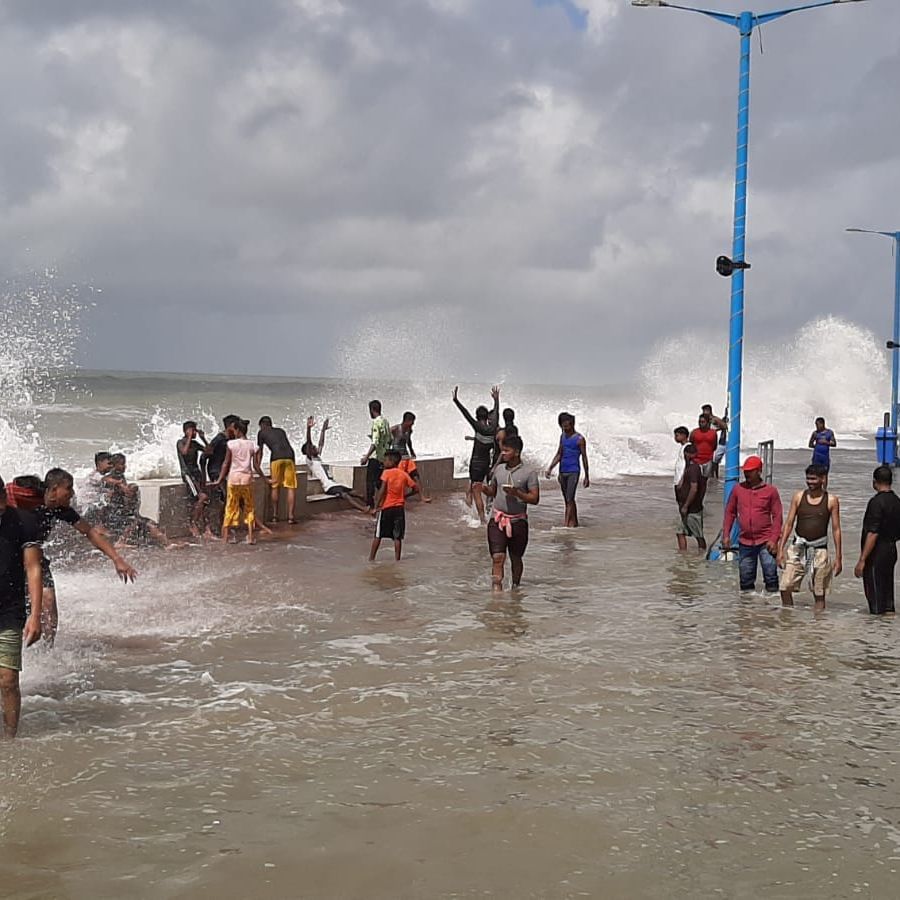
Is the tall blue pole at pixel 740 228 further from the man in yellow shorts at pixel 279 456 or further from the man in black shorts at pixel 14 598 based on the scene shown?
the man in black shorts at pixel 14 598

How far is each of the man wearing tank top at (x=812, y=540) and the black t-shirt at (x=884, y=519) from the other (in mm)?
348

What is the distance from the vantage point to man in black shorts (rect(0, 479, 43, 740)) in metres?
6.31

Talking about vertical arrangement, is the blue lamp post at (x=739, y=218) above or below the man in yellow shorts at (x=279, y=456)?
above

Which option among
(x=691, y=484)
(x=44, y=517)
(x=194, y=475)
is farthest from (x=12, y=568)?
(x=691, y=484)

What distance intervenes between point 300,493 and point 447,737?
11285 mm

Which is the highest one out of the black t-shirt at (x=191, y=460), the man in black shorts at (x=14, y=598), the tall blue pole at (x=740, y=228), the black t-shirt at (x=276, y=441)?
the tall blue pole at (x=740, y=228)

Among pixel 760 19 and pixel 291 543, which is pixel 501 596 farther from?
pixel 760 19

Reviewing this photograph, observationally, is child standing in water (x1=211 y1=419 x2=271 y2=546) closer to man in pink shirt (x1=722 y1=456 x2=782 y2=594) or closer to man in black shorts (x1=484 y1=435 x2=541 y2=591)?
man in black shorts (x1=484 y1=435 x2=541 y2=591)

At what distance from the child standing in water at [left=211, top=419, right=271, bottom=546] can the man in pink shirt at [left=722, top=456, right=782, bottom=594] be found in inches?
260

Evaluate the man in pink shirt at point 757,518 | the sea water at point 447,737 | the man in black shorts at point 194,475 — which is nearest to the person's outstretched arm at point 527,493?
the sea water at point 447,737

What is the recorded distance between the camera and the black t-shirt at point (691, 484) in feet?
45.5

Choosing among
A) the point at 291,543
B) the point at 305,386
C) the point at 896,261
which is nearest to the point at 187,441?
the point at 291,543

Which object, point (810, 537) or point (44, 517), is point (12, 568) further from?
point (810, 537)

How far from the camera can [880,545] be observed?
1039 cm
